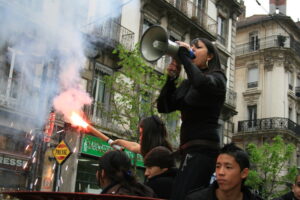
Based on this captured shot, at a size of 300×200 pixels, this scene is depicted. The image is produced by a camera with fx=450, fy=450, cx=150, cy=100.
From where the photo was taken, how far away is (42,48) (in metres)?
13.5

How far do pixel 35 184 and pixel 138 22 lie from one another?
831cm

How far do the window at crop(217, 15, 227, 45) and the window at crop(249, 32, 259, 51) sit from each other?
874 centimetres

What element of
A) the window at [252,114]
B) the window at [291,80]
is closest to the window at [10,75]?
the window at [252,114]

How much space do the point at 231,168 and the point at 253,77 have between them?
31482mm

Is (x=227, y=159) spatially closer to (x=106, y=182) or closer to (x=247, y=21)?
(x=106, y=182)

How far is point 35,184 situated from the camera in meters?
14.1

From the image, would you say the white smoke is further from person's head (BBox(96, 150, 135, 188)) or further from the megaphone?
the megaphone

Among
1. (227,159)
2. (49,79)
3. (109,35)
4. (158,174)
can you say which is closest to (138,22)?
(109,35)

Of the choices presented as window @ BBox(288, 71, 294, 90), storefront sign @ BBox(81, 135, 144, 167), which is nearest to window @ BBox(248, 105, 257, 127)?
Result: window @ BBox(288, 71, 294, 90)

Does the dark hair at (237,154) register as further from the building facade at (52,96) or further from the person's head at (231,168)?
the building facade at (52,96)

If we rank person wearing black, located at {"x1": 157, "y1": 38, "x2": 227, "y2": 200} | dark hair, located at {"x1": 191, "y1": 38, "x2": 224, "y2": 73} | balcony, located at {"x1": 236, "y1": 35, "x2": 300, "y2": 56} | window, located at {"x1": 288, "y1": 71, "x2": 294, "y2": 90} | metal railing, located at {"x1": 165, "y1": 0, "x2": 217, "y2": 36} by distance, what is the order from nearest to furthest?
person wearing black, located at {"x1": 157, "y1": 38, "x2": 227, "y2": 200}
dark hair, located at {"x1": 191, "y1": 38, "x2": 224, "y2": 73}
metal railing, located at {"x1": 165, "y1": 0, "x2": 217, "y2": 36}
balcony, located at {"x1": 236, "y1": 35, "x2": 300, "y2": 56}
window, located at {"x1": 288, "y1": 71, "x2": 294, "y2": 90}

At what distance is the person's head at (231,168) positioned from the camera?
2648 millimetres

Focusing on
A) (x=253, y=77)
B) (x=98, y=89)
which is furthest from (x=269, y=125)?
(x=98, y=89)

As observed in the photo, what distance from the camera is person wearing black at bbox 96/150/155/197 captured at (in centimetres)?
317
